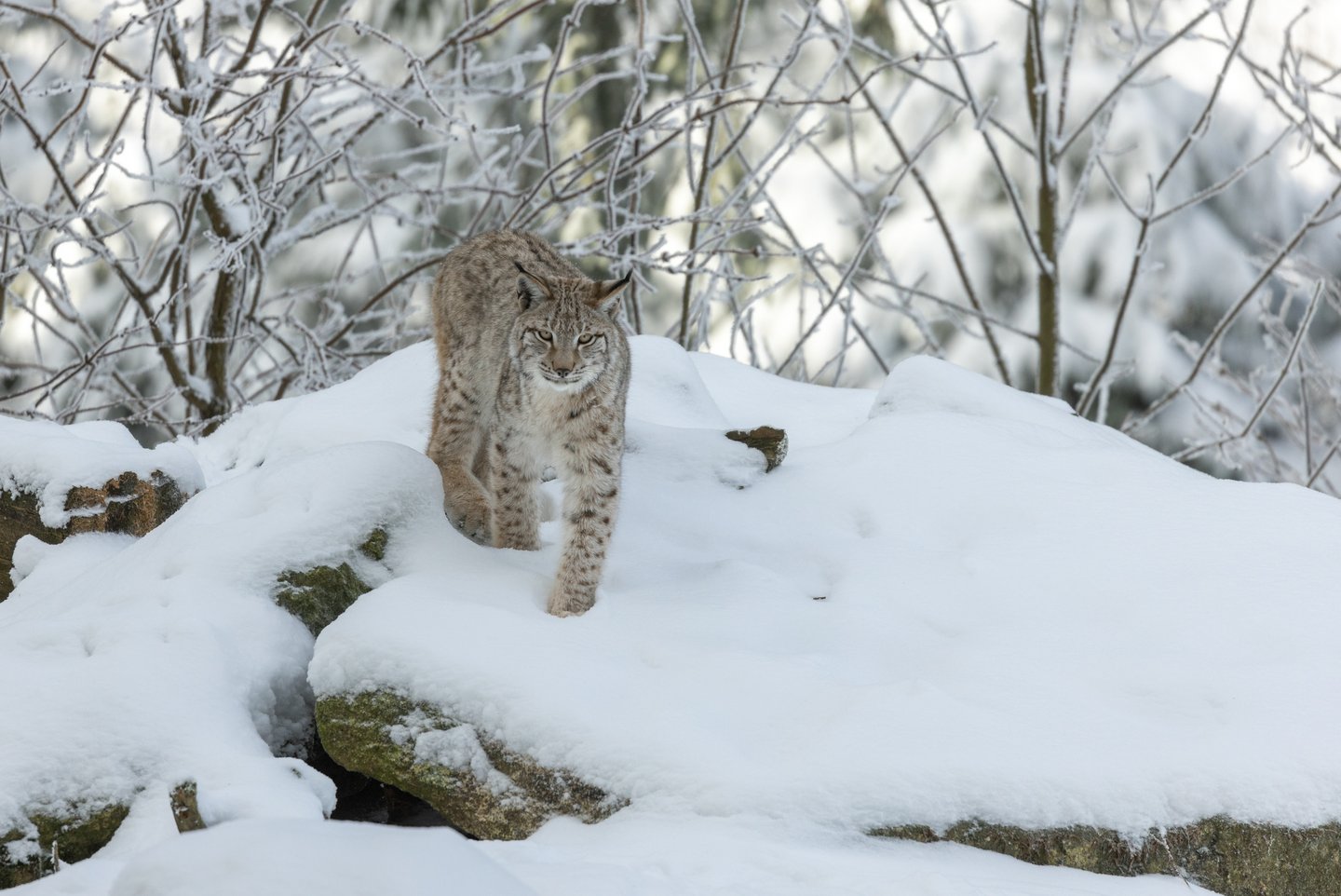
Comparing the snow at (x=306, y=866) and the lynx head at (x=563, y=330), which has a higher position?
the lynx head at (x=563, y=330)

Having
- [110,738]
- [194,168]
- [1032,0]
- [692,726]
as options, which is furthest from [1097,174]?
[110,738]

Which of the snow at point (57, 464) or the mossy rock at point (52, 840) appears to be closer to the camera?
the mossy rock at point (52, 840)

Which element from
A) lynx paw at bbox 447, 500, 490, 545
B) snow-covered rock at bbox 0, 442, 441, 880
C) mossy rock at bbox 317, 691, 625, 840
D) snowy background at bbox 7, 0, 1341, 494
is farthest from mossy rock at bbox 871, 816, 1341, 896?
snowy background at bbox 7, 0, 1341, 494

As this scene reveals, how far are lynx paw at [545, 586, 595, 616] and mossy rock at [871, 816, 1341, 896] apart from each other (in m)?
1.18

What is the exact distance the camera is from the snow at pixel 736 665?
8.81ft

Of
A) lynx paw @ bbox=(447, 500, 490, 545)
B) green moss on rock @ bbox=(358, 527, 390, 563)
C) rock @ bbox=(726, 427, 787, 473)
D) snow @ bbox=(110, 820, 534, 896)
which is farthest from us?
rock @ bbox=(726, 427, 787, 473)

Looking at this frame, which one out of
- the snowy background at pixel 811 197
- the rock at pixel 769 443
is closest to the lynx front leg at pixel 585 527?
the rock at pixel 769 443

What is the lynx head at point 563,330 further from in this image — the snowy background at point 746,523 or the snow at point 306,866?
the snow at point 306,866

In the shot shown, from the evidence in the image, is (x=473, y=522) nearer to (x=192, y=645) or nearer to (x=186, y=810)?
(x=192, y=645)

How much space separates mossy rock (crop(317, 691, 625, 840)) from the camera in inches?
115

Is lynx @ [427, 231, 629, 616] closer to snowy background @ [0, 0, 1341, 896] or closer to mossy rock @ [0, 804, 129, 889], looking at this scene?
snowy background @ [0, 0, 1341, 896]

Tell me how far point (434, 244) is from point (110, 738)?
19.3ft

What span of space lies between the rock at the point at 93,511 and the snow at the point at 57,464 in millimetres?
20

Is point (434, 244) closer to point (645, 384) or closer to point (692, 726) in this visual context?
point (645, 384)
